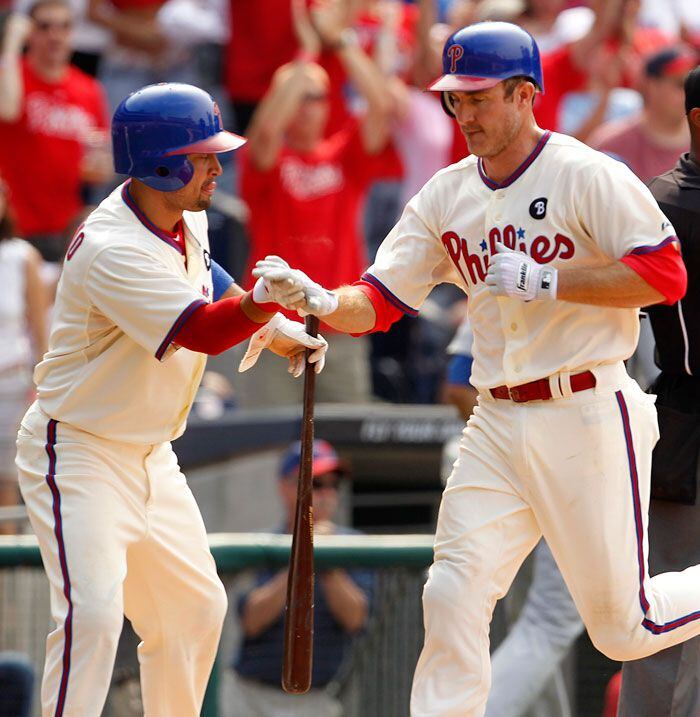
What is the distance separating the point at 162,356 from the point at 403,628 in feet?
7.01

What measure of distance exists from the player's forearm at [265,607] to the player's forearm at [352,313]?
77.1 inches

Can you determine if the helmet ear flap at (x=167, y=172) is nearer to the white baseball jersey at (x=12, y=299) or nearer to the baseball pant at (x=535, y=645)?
the baseball pant at (x=535, y=645)

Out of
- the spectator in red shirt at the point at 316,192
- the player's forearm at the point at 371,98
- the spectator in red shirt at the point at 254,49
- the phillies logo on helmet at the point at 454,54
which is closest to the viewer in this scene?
the phillies logo on helmet at the point at 454,54

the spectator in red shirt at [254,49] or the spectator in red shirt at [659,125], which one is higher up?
the spectator in red shirt at [254,49]

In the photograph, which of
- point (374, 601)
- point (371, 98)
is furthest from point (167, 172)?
point (371, 98)

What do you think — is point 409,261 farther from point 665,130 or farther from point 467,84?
point 665,130

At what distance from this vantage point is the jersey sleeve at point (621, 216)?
12.5 feet

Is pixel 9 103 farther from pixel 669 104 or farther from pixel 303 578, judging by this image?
pixel 303 578

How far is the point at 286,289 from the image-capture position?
385cm

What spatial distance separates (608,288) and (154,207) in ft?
4.24

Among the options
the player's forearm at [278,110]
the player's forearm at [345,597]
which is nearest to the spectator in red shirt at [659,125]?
the player's forearm at [278,110]

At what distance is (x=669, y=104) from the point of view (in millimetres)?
7062

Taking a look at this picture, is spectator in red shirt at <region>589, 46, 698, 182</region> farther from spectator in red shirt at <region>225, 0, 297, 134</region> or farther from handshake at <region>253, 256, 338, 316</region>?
handshake at <region>253, 256, 338, 316</region>

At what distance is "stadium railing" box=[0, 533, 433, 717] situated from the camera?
5.46m
